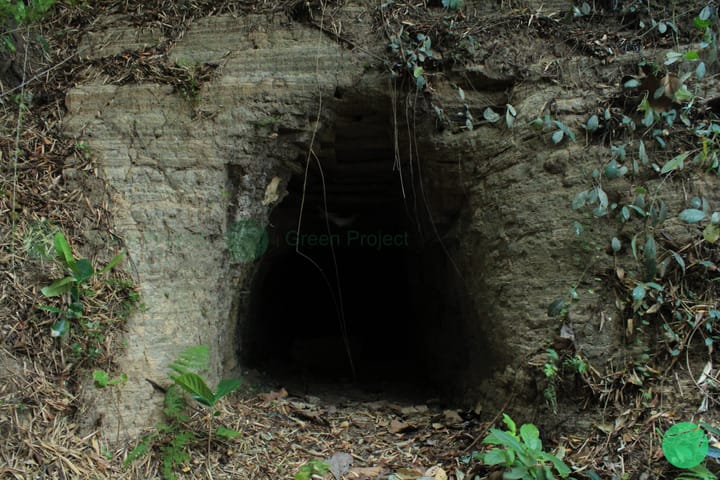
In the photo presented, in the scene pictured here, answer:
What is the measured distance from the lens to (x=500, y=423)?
9.99ft

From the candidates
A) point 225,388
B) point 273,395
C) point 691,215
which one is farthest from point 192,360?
point 691,215

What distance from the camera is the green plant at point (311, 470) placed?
268 centimetres

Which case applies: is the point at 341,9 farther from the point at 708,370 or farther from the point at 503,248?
the point at 708,370

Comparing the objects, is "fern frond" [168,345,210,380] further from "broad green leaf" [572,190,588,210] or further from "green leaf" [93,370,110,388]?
"broad green leaf" [572,190,588,210]

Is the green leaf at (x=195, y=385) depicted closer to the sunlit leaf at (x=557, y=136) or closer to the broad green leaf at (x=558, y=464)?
the broad green leaf at (x=558, y=464)

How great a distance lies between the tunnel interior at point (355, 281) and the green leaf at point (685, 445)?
1.76 m

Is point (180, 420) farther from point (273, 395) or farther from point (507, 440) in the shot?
point (507, 440)

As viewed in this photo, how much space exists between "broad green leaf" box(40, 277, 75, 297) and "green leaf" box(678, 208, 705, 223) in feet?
10.4

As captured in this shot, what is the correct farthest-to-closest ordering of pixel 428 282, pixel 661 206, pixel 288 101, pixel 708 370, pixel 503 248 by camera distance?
pixel 428 282 < pixel 288 101 < pixel 503 248 < pixel 661 206 < pixel 708 370

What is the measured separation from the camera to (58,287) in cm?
283

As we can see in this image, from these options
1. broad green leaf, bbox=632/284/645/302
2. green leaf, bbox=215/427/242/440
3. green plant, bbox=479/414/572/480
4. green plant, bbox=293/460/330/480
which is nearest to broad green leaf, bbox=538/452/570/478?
green plant, bbox=479/414/572/480

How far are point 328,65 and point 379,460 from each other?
2.40 meters

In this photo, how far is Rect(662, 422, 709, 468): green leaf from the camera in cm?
229

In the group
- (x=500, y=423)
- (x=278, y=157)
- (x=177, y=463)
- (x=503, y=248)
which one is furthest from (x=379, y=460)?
(x=278, y=157)
